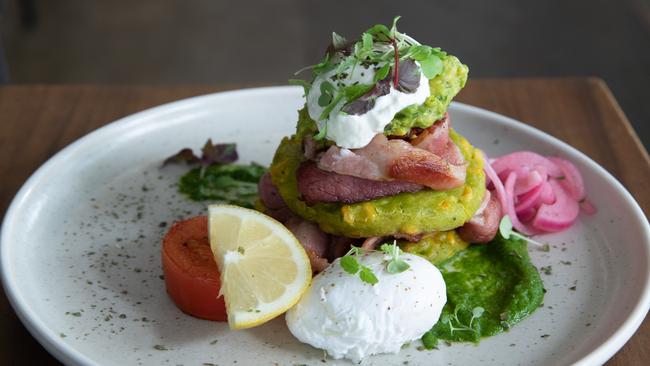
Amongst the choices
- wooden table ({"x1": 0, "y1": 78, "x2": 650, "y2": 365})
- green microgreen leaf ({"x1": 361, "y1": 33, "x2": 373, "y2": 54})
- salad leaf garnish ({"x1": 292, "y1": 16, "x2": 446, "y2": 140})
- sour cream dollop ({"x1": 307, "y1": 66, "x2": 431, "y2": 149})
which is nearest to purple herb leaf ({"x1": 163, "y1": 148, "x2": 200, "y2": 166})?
wooden table ({"x1": 0, "y1": 78, "x2": 650, "y2": 365})

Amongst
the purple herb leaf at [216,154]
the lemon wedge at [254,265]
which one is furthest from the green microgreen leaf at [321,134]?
the purple herb leaf at [216,154]

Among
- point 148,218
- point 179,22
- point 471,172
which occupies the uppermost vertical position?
point 471,172

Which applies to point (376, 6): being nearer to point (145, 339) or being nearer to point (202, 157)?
point (202, 157)

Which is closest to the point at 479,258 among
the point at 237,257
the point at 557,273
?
the point at 557,273

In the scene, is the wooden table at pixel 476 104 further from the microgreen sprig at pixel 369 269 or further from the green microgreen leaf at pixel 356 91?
the green microgreen leaf at pixel 356 91

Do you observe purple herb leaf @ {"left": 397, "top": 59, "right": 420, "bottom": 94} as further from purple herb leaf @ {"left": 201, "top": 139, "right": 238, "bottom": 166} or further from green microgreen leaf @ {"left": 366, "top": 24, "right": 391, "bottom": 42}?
purple herb leaf @ {"left": 201, "top": 139, "right": 238, "bottom": 166}

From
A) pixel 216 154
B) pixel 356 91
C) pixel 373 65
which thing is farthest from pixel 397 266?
pixel 216 154

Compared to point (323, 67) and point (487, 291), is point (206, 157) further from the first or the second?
point (487, 291)

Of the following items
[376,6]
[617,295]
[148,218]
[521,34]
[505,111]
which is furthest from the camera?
[376,6]
